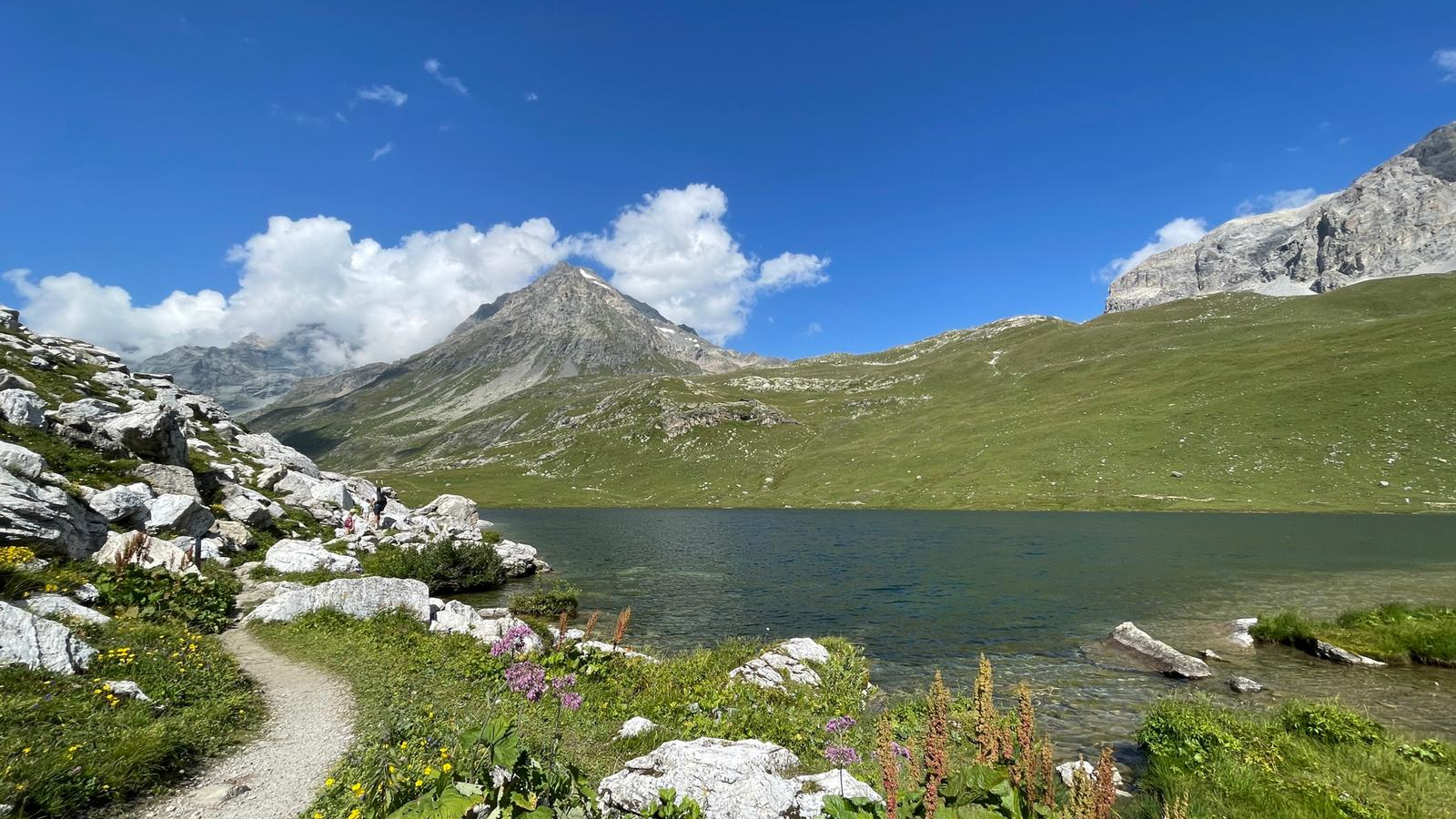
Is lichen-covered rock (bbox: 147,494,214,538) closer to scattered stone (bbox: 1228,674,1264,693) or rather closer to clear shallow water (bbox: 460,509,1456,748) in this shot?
clear shallow water (bbox: 460,509,1456,748)

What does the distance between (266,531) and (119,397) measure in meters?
18.3

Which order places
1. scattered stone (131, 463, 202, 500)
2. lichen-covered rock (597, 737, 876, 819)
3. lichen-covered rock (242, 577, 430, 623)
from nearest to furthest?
1. lichen-covered rock (597, 737, 876, 819)
2. lichen-covered rock (242, 577, 430, 623)
3. scattered stone (131, 463, 202, 500)

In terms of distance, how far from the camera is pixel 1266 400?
429 ft

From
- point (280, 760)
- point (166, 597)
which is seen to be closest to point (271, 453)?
point (166, 597)

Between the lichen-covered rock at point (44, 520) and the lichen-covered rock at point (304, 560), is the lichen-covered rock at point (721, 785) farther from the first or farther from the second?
the lichen-covered rock at point (304, 560)

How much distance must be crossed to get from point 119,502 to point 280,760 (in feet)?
77.1

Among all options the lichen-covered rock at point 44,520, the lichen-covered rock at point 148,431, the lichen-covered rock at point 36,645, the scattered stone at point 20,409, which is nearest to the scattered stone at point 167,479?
the lichen-covered rock at point 148,431

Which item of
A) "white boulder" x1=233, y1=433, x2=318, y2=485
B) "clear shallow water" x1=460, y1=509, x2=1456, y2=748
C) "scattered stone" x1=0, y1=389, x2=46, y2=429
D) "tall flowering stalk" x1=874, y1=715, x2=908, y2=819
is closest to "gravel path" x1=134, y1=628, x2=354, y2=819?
"tall flowering stalk" x1=874, y1=715, x2=908, y2=819

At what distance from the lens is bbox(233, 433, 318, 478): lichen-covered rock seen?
5566cm

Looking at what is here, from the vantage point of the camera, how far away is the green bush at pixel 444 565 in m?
38.4

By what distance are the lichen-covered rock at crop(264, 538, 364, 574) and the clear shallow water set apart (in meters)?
11.8

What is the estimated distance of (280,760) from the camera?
10484 mm

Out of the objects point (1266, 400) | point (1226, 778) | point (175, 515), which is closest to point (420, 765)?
point (1226, 778)

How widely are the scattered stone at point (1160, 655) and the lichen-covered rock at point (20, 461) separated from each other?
4479cm
